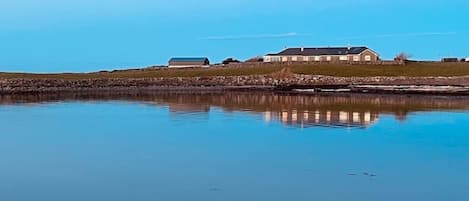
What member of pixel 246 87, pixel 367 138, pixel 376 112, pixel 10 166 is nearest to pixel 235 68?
pixel 246 87

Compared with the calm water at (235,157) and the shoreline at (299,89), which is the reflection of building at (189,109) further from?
the shoreline at (299,89)

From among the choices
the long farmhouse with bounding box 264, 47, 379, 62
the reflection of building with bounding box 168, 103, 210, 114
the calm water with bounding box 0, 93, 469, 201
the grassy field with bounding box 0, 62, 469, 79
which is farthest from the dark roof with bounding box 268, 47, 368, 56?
the calm water with bounding box 0, 93, 469, 201

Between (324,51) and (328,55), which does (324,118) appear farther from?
(324,51)

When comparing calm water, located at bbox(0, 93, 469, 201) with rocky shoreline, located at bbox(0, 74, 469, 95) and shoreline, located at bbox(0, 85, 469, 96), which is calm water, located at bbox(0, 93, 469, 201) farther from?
rocky shoreline, located at bbox(0, 74, 469, 95)

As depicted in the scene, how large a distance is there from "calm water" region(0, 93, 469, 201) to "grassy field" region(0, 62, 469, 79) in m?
28.8

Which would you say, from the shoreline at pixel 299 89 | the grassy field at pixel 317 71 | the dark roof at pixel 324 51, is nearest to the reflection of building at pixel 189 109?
the shoreline at pixel 299 89

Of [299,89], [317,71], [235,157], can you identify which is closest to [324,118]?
[235,157]

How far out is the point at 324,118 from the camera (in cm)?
1953

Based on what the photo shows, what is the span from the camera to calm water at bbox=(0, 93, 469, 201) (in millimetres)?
8828

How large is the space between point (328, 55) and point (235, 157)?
4952 cm

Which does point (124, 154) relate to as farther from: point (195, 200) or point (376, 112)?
point (376, 112)

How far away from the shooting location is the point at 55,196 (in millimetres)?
8516

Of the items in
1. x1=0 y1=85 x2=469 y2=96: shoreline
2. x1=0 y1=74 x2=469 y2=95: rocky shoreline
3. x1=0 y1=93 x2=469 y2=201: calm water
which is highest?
x1=0 y1=74 x2=469 y2=95: rocky shoreline

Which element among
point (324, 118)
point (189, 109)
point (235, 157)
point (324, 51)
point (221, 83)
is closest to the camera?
point (235, 157)
